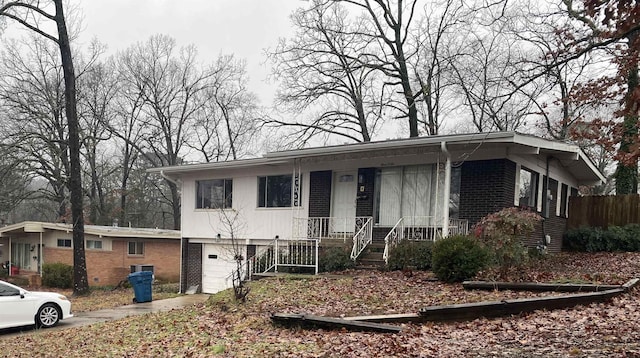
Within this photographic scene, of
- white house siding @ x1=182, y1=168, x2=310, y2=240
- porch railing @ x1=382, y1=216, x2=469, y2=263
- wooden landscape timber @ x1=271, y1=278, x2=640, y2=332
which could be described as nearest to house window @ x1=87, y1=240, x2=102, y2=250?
white house siding @ x1=182, y1=168, x2=310, y2=240

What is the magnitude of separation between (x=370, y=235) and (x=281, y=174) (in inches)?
174

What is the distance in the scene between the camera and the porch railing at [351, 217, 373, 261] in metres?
13.9

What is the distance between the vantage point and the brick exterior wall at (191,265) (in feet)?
65.1

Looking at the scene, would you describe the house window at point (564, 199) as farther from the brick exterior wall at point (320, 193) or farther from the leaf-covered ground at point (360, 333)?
the brick exterior wall at point (320, 193)

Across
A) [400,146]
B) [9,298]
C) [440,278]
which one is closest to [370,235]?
[400,146]

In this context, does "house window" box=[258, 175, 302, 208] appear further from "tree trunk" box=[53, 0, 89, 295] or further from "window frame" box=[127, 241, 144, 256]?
"window frame" box=[127, 241, 144, 256]

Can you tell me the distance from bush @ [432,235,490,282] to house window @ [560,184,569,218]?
31.8 ft

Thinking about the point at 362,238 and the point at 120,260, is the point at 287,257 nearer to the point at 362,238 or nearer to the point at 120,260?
the point at 362,238

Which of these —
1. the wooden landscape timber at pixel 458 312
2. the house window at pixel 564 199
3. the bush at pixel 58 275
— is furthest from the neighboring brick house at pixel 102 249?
the wooden landscape timber at pixel 458 312

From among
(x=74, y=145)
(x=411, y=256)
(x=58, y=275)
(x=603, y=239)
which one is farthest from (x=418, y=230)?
(x=58, y=275)

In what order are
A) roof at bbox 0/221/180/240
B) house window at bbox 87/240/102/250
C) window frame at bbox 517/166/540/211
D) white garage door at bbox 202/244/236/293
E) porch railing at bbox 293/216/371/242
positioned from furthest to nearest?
house window at bbox 87/240/102/250 < roof at bbox 0/221/180/240 < white garage door at bbox 202/244/236/293 < porch railing at bbox 293/216/371/242 < window frame at bbox 517/166/540/211

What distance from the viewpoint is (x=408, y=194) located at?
14.8m

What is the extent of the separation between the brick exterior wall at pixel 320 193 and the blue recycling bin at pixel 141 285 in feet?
19.2

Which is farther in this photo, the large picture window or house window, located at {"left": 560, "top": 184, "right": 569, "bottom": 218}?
house window, located at {"left": 560, "top": 184, "right": 569, "bottom": 218}
